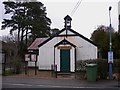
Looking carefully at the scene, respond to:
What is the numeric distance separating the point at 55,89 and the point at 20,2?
3865 centimetres

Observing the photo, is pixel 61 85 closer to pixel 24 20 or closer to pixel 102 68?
pixel 102 68

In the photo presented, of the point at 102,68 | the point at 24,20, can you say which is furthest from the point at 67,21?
the point at 24,20

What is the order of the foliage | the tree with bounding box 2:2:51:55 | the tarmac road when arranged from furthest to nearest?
the tree with bounding box 2:2:51:55 < the foliage < the tarmac road

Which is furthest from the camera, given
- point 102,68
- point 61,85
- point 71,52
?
point 71,52

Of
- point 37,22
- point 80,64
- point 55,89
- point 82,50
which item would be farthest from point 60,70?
point 37,22

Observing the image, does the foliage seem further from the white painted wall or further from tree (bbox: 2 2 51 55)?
tree (bbox: 2 2 51 55)

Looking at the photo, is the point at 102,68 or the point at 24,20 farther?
the point at 24,20

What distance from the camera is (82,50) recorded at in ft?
106

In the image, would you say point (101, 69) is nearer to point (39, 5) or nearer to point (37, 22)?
point (37, 22)

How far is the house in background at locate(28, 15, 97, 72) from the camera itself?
3122 cm

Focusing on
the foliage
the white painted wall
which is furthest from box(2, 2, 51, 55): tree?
the foliage

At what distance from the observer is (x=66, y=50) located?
1230 inches

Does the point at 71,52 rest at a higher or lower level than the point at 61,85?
higher

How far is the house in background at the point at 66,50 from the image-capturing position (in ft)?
102
